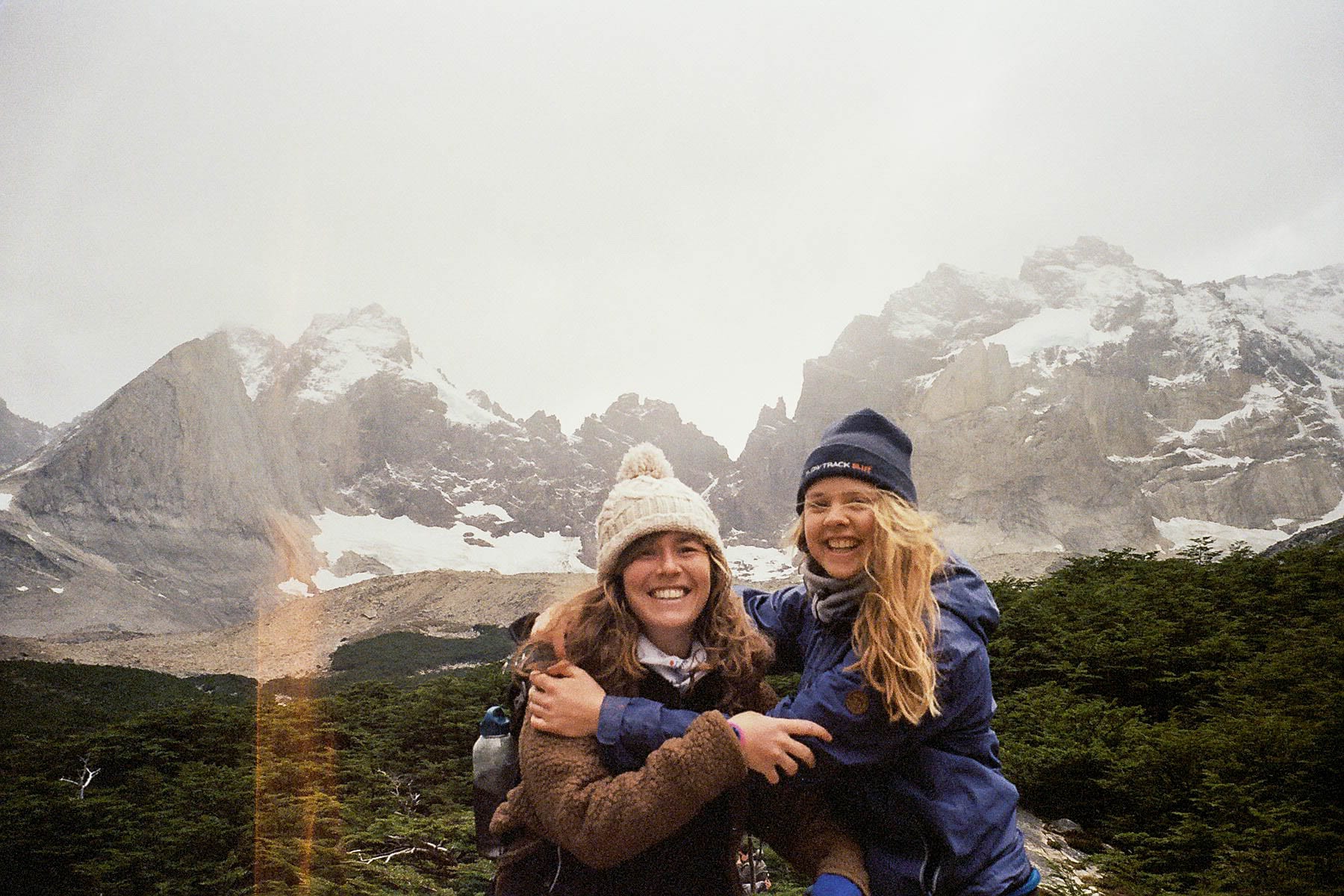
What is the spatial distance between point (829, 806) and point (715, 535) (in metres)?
1.01

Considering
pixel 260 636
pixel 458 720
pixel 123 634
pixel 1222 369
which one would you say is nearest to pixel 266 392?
pixel 123 634

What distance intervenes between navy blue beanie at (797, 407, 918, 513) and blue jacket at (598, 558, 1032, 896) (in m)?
0.40

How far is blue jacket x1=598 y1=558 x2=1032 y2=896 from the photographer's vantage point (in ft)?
6.81

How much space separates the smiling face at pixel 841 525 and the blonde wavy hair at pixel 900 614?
0.04 m

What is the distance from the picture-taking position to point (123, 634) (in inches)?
2808

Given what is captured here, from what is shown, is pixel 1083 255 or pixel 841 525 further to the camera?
pixel 1083 255

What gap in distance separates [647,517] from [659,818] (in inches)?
36.6

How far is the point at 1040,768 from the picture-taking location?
17.6 ft

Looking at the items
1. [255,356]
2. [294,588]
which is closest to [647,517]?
[294,588]

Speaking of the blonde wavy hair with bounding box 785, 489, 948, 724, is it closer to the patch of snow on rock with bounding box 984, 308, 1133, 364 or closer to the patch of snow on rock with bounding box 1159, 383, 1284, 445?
the patch of snow on rock with bounding box 984, 308, 1133, 364

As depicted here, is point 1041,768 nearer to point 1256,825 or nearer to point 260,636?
point 1256,825

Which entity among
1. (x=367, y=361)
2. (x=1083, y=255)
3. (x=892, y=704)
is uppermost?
(x=1083, y=255)

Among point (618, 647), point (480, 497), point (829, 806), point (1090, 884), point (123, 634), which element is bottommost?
point (123, 634)

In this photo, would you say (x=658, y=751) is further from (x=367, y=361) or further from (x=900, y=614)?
(x=367, y=361)
